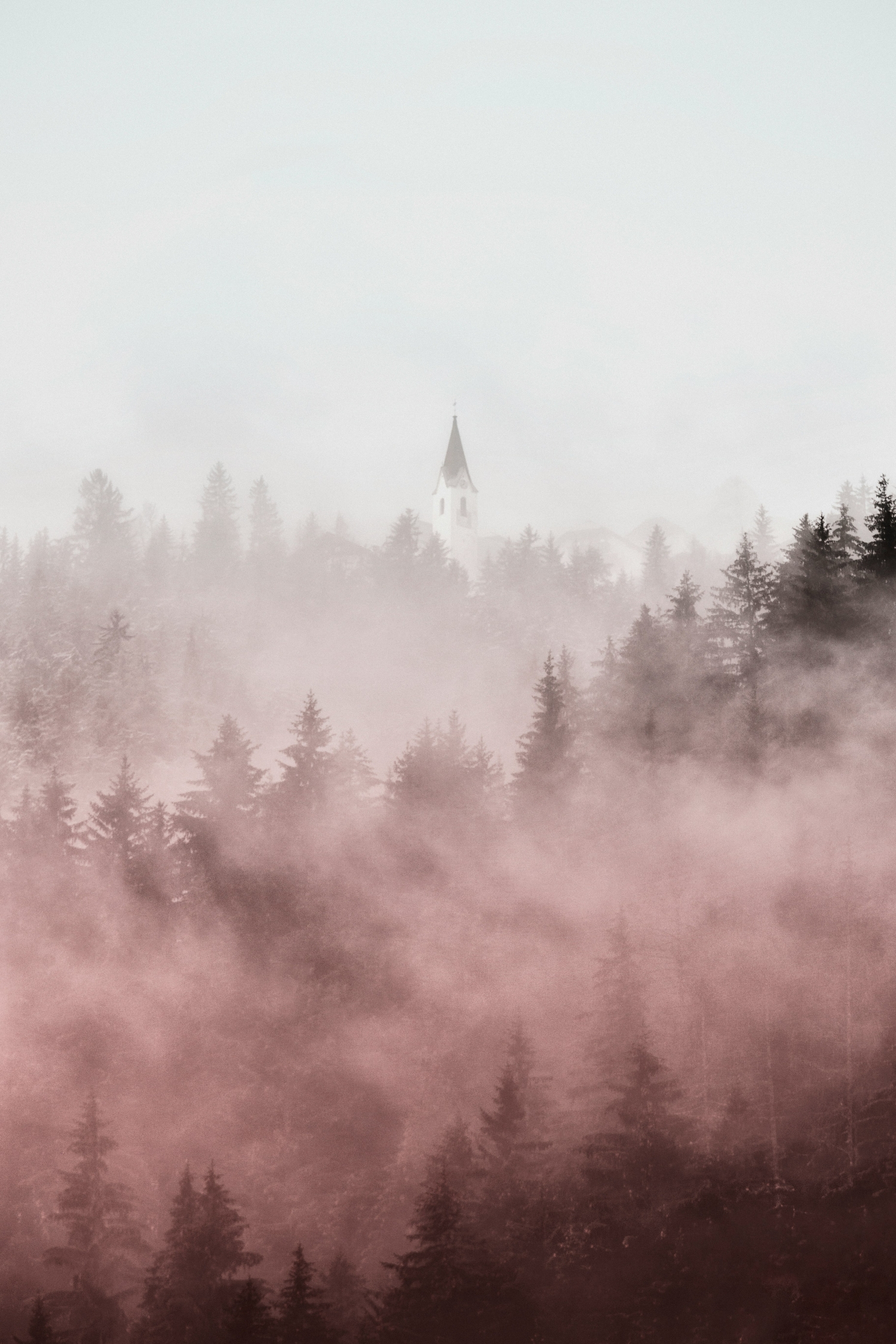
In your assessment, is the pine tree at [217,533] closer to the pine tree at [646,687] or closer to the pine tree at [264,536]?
the pine tree at [264,536]

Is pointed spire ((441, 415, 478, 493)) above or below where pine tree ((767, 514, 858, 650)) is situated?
above

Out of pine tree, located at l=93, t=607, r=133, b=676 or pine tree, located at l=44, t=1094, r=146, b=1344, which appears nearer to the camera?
pine tree, located at l=44, t=1094, r=146, b=1344

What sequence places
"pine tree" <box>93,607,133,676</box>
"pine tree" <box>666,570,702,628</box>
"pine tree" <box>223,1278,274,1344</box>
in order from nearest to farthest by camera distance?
"pine tree" <box>223,1278,274,1344</box>
"pine tree" <box>666,570,702,628</box>
"pine tree" <box>93,607,133,676</box>

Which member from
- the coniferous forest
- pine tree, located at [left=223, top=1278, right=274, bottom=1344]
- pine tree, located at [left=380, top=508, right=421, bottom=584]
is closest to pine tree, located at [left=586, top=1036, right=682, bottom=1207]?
the coniferous forest

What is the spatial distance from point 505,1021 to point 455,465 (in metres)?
106

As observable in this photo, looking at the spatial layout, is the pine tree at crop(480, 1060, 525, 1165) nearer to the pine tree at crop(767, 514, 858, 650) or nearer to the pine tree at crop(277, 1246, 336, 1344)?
the pine tree at crop(277, 1246, 336, 1344)

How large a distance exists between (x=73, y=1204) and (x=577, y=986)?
18127 mm

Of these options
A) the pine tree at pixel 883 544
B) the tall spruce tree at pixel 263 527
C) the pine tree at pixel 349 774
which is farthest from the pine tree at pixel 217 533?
the pine tree at pixel 883 544

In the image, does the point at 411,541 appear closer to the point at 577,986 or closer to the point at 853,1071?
the point at 577,986

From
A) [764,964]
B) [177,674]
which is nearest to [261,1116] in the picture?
[764,964]

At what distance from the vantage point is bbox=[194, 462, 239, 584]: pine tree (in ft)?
368

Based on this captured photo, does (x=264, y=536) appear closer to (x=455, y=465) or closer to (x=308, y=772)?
(x=455, y=465)

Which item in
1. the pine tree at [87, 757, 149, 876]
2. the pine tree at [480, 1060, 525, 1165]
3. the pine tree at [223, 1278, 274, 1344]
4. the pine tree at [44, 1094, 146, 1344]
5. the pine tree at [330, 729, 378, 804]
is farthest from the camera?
the pine tree at [330, 729, 378, 804]

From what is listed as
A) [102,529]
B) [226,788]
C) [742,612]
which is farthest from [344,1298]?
[102,529]
